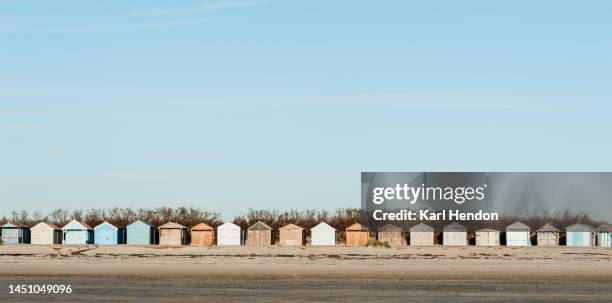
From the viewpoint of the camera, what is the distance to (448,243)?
240ft

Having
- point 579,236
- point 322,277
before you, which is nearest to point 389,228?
point 579,236

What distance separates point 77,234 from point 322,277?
43.6 meters

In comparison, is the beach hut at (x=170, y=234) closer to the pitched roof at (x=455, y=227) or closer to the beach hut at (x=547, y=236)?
the pitched roof at (x=455, y=227)

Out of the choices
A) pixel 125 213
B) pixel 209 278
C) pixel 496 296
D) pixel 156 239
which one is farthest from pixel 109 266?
pixel 125 213

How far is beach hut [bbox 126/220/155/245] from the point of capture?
75.2 m

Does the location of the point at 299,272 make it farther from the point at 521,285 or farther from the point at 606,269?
the point at 606,269

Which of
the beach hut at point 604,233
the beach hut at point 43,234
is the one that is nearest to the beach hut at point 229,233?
the beach hut at point 43,234

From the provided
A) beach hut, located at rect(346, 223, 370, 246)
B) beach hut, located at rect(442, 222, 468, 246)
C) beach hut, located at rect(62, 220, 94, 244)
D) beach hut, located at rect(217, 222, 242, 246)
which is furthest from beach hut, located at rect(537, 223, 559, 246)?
beach hut, located at rect(62, 220, 94, 244)

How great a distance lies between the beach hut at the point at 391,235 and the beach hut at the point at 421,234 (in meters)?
0.81

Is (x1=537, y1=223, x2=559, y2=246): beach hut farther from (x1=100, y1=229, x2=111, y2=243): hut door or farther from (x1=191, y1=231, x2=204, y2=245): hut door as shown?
(x1=100, y1=229, x2=111, y2=243): hut door

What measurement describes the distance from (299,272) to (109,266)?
9.48 meters

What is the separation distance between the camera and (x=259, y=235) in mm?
74000

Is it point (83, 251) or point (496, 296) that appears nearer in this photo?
point (496, 296)

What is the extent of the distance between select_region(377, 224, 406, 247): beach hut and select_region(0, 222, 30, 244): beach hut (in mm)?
28432
